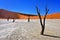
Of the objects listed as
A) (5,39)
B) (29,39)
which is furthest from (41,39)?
(5,39)

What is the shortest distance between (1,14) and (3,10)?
5554 millimetres

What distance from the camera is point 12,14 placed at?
3440 inches

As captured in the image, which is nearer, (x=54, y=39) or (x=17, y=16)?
(x=54, y=39)

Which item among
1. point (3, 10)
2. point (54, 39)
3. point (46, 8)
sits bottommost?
point (54, 39)

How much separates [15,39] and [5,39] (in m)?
0.90

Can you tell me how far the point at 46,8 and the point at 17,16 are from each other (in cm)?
7208

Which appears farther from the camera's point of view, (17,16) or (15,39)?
(17,16)

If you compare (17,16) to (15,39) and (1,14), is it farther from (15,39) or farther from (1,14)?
(15,39)

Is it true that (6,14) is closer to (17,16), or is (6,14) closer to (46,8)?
(17,16)

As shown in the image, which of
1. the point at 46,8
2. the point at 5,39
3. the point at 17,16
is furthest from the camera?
the point at 17,16

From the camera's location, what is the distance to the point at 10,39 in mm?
11633

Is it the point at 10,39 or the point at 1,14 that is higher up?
the point at 1,14

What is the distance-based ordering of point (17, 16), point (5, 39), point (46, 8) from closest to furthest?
point (5, 39) → point (46, 8) → point (17, 16)

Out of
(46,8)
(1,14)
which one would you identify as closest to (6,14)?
(1,14)
